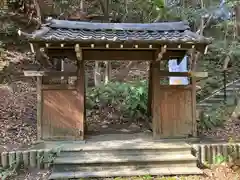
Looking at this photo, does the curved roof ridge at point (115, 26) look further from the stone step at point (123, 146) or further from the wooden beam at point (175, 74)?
the stone step at point (123, 146)

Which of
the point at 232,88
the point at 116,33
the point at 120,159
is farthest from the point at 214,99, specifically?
the point at 120,159

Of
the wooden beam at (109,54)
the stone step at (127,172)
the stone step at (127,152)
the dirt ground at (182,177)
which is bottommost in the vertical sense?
the dirt ground at (182,177)

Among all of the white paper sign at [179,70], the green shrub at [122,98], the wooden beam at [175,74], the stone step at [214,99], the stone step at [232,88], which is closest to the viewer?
the wooden beam at [175,74]

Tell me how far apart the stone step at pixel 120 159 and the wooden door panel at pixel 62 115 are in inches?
34.0

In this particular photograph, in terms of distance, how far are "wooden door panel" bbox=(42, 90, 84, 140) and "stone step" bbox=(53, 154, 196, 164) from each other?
2.83ft

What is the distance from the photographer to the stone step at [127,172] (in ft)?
15.6

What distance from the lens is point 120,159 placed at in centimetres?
507

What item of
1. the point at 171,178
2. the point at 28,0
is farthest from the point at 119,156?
the point at 28,0

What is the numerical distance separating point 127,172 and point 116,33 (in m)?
2.71

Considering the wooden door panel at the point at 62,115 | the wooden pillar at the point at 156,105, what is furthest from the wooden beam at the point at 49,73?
the wooden pillar at the point at 156,105

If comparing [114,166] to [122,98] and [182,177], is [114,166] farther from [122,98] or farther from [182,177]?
[122,98]

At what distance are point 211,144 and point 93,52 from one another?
2904 mm

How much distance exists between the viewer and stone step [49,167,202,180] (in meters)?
4.74

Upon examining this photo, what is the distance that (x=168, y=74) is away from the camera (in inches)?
236
